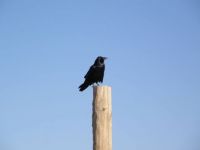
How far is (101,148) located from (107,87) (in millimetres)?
806

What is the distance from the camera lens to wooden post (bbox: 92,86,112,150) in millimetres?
5918

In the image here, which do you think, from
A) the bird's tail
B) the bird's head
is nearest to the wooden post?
the bird's tail

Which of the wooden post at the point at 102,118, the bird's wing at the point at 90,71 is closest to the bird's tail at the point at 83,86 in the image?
the bird's wing at the point at 90,71

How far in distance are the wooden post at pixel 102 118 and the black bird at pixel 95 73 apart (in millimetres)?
4502

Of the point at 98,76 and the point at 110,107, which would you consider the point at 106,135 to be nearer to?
the point at 110,107

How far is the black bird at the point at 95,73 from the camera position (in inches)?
422

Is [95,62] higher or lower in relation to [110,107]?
higher

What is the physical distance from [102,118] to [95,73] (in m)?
4.76

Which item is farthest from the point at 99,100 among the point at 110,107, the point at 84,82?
the point at 84,82

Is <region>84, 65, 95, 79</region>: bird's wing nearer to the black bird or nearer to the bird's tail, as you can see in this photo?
the black bird

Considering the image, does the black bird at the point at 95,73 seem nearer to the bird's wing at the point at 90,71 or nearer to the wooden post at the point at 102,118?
the bird's wing at the point at 90,71

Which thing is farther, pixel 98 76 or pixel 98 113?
pixel 98 76

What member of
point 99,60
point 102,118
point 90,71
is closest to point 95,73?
point 90,71

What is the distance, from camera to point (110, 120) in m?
6.05
